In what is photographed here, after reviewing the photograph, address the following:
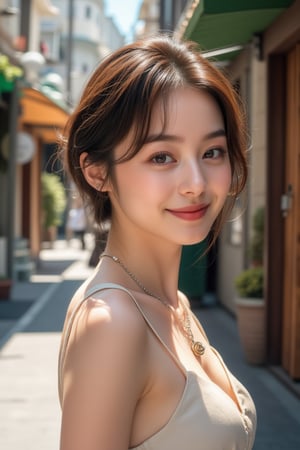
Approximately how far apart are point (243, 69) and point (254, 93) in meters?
0.85

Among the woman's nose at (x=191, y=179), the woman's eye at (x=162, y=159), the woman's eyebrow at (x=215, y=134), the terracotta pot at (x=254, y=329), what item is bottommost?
the terracotta pot at (x=254, y=329)

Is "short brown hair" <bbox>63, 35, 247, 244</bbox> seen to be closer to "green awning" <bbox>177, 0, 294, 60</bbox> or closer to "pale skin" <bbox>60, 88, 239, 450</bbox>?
"pale skin" <bbox>60, 88, 239, 450</bbox>

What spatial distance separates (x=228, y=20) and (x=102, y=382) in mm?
5256

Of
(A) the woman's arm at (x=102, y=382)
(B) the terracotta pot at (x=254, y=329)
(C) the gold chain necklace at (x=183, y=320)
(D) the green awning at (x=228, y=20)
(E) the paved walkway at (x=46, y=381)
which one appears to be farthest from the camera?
(B) the terracotta pot at (x=254, y=329)

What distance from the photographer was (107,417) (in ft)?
3.98

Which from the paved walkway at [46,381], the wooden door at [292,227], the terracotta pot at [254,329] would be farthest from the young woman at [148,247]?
the terracotta pot at [254,329]

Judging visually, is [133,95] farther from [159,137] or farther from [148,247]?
[148,247]

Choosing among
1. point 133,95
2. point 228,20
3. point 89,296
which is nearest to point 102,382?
point 89,296

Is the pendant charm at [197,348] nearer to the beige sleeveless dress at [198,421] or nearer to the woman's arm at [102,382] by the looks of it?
the beige sleeveless dress at [198,421]

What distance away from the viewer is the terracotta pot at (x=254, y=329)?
691 cm

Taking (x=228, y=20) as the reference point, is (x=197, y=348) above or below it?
below

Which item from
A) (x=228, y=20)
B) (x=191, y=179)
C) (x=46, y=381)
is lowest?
(x=46, y=381)

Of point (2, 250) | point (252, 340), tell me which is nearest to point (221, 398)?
point (252, 340)

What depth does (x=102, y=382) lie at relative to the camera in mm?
1211
